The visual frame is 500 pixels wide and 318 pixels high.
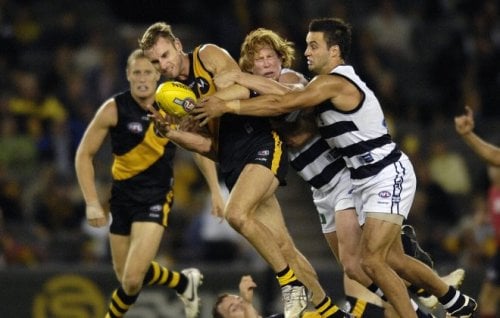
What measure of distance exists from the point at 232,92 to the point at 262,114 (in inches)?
10.4

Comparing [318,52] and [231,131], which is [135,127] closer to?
[231,131]

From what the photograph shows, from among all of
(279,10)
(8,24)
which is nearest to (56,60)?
(8,24)

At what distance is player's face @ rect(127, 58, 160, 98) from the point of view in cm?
1128

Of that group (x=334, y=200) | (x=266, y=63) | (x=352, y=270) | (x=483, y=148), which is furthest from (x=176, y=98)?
(x=483, y=148)

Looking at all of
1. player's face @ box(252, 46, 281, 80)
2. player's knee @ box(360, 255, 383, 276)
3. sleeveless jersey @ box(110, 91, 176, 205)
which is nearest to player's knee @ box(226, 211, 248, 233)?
player's knee @ box(360, 255, 383, 276)

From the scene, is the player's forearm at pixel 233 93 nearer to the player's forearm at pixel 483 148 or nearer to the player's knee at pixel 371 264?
the player's knee at pixel 371 264

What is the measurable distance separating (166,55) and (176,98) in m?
0.45

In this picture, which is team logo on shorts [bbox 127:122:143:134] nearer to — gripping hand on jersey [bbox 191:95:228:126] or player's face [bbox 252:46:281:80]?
player's face [bbox 252:46:281:80]

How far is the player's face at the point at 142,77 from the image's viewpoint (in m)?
11.3

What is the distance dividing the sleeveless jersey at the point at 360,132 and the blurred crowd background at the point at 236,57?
4.64 meters

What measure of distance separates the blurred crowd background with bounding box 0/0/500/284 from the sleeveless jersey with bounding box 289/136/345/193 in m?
4.29

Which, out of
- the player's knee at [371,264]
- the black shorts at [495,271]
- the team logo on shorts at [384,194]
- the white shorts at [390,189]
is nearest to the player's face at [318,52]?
the white shorts at [390,189]

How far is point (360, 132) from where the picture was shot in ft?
32.2

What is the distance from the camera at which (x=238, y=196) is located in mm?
9719
